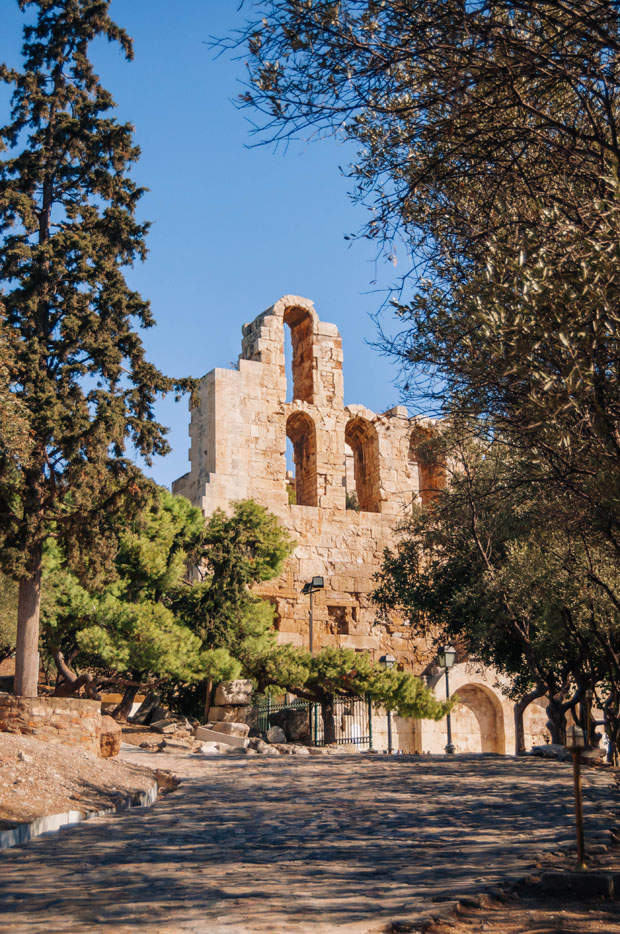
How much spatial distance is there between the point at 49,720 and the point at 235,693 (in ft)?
27.8

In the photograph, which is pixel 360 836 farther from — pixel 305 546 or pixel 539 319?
pixel 305 546

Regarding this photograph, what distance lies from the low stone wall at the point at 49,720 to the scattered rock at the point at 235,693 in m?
7.97

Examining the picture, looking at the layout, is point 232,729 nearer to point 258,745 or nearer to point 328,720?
point 258,745

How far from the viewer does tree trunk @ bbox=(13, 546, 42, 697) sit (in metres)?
15.1

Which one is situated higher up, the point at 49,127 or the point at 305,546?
the point at 49,127

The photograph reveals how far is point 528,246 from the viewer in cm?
731

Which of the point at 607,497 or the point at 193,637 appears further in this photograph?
the point at 193,637

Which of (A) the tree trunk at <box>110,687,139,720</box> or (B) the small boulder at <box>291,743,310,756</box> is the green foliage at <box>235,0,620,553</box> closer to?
(B) the small boulder at <box>291,743,310,756</box>

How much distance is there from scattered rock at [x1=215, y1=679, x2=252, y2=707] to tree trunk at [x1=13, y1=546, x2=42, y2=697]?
23.2 ft

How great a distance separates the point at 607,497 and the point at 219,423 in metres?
19.1

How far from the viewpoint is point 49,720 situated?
13.7 meters

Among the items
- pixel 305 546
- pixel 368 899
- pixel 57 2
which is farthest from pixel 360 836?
pixel 305 546

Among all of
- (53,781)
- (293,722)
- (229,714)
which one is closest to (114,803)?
(53,781)

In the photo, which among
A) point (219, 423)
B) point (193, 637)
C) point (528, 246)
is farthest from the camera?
point (219, 423)
